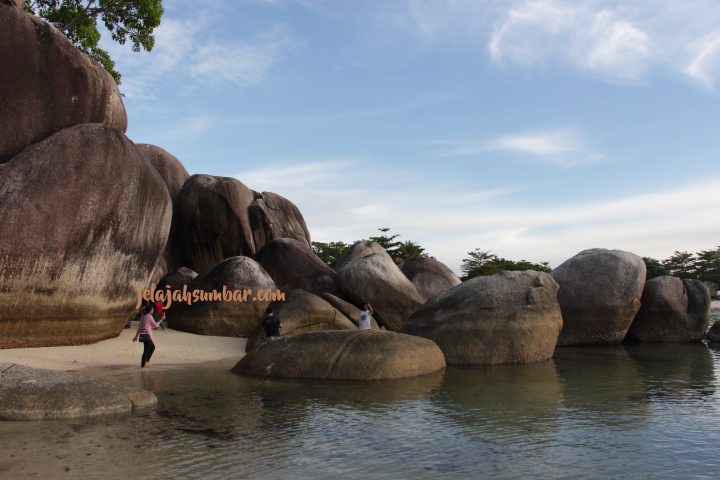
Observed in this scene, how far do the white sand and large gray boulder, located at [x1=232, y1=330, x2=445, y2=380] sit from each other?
2.95 meters

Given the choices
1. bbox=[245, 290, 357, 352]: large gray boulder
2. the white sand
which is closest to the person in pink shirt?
the white sand

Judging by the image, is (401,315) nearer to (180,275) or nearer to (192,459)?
(180,275)

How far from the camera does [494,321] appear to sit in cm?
1686

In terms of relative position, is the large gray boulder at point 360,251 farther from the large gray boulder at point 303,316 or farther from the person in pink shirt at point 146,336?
the person in pink shirt at point 146,336

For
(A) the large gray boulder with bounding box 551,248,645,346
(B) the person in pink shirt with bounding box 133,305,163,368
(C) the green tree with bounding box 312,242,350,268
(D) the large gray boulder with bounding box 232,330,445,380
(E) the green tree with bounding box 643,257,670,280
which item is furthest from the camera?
(E) the green tree with bounding box 643,257,670,280

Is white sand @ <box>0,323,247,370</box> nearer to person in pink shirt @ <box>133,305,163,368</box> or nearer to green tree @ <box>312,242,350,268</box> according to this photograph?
person in pink shirt @ <box>133,305,163,368</box>

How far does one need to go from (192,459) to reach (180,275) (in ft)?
57.6

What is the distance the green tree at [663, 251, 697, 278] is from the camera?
211 ft

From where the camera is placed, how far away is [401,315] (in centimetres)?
2422

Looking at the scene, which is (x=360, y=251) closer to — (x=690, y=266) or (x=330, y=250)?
(x=330, y=250)

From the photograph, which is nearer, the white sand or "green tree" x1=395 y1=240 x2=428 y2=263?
the white sand

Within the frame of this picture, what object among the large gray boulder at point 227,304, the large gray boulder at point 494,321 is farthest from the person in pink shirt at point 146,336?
the large gray boulder at point 494,321

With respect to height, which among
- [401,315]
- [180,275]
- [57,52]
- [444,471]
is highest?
[57,52]

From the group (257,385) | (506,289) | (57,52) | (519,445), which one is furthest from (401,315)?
(519,445)
